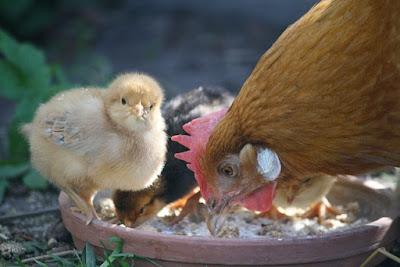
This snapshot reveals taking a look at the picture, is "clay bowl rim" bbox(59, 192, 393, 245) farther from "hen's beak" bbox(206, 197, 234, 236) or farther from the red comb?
the red comb

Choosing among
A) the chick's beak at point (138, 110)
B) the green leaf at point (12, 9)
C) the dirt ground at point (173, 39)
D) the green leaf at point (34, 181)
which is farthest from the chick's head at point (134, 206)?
the green leaf at point (12, 9)

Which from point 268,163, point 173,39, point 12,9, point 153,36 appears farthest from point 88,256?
point 153,36

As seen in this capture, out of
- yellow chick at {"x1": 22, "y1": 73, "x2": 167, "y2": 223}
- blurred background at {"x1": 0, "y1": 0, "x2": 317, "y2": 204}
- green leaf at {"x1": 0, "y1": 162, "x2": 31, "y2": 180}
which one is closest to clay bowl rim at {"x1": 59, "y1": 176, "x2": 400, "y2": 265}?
yellow chick at {"x1": 22, "y1": 73, "x2": 167, "y2": 223}

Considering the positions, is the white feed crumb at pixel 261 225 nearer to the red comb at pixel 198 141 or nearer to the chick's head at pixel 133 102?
the red comb at pixel 198 141

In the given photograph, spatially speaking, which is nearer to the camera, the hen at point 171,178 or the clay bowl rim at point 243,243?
the clay bowl rim at point 243,243

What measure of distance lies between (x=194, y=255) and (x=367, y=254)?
786 millimetres

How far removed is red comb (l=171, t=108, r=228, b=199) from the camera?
2.50m

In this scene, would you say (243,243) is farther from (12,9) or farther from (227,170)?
(12,9)

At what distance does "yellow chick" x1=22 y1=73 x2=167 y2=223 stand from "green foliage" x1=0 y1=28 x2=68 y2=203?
1.09 metres

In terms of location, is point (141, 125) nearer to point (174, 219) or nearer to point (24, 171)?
point (174, 219)

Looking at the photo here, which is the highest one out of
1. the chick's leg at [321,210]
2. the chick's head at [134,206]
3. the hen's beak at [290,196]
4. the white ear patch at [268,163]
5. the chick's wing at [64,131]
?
the white ear patch at [268,163]

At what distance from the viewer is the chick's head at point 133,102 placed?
8.35ft

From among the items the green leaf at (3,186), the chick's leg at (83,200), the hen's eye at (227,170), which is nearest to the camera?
the hen's eye at (227,170)

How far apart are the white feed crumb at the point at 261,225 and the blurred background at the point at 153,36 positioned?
1668mm
